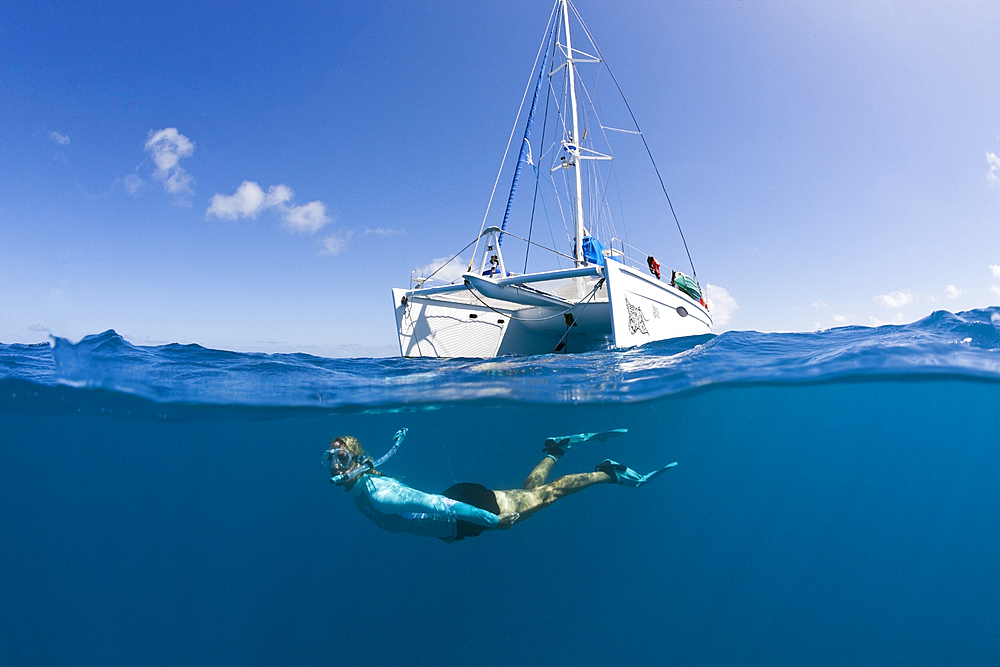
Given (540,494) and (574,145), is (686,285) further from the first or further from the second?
(540,494)

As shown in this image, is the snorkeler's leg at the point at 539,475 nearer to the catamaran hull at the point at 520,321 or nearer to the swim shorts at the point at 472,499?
the swim shorts at the point at 472,499

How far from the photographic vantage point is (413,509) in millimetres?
5602

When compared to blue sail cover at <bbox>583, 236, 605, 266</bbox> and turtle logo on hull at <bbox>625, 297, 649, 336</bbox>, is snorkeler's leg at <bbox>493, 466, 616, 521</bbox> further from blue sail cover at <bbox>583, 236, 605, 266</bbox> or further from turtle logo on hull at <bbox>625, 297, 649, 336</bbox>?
blue sail cover at <bbox>583, 236, 605, 266</bbox>

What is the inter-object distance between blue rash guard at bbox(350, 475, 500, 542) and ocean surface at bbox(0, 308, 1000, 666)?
1299 mm

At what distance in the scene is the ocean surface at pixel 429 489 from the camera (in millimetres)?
9836

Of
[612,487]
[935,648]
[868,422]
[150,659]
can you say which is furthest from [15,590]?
[868,422]

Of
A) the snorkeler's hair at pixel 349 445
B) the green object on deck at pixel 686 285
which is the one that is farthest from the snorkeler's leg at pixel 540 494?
the green object on deck at pixel 686 285

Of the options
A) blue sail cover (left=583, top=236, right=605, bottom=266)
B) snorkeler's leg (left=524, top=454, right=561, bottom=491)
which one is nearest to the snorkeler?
snorkeler's leg (left=524, top=454, right=561, bottom=491)

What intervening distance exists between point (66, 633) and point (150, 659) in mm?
4943

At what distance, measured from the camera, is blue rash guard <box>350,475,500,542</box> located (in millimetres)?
5562

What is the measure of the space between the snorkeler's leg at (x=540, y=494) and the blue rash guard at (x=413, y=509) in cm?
47

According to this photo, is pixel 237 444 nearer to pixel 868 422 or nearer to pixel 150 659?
pixel 150 659

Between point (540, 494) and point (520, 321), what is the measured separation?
7.51 metres

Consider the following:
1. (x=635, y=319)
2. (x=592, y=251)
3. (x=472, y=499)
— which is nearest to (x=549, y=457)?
(x=472, y=499)
